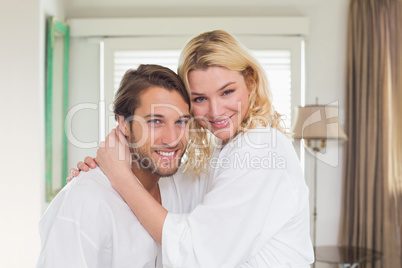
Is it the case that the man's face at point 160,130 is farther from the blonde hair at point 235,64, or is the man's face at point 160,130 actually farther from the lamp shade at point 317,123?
the lamp shade at point 317,123

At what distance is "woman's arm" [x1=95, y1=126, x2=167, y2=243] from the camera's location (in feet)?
5.48

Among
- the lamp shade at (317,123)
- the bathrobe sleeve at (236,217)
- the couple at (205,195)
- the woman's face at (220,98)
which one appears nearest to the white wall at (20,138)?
the couple at (205,195)

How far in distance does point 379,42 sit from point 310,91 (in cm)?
73

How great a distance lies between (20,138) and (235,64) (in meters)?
2.36

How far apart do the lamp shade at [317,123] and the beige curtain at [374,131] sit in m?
0.39

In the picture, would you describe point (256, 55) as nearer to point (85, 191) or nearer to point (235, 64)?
point (235, 64)

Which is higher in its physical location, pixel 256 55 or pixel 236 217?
pixel 256 55

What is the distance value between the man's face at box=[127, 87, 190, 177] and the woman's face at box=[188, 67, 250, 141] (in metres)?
0.07

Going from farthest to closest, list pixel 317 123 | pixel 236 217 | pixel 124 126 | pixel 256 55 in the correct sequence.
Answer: pixel 256 55
pixel 317 123
pixel 124 126
pixel 236 217

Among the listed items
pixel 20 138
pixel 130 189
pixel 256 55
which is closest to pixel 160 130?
pixel 130 189

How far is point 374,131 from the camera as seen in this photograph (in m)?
4.34

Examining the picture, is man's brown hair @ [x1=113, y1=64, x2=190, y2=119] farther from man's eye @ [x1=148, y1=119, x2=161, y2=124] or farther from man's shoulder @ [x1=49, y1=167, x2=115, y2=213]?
man's shoulder @ [x1=49, y1=167, x2=115, y2=213]

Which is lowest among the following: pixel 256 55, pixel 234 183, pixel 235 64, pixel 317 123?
pixel 234 183

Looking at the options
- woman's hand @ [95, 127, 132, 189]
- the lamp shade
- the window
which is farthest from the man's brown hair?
the window
